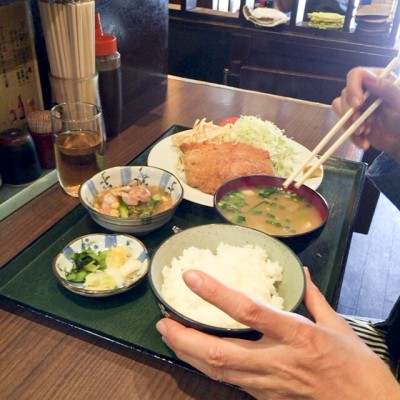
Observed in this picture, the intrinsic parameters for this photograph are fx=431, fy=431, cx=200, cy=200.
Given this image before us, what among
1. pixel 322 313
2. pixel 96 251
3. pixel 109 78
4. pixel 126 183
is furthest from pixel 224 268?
pixel 109 78

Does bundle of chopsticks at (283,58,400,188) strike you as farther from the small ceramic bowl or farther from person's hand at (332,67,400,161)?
the small ceramic bowl

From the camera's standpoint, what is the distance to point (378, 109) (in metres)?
1.65

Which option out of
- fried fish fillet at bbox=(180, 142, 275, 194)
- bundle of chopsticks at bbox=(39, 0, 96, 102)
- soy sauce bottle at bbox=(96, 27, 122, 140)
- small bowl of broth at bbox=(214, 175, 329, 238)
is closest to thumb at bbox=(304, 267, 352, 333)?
small bowl of broth at bbox=(214, 175, 329, 238)

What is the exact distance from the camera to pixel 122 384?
0.95 meters

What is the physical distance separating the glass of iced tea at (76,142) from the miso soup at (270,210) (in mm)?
509

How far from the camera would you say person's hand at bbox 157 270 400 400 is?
0.76 m

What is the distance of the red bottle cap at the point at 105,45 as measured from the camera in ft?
5.69

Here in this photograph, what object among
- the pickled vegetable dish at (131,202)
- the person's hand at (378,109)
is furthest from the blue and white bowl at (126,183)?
the person's hand at (378,109)

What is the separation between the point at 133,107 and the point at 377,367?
1.79m

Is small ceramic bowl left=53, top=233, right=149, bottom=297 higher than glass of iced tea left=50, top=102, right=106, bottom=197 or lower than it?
lower

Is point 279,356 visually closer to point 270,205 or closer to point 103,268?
point 103,268

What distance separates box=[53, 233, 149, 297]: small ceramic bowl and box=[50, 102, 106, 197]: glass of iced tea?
1.23 feet

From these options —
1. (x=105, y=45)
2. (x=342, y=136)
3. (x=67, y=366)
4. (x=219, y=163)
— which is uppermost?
(x=105, y=45)

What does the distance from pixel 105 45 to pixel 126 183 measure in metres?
0.61
